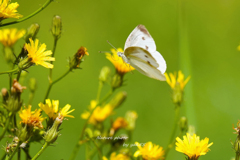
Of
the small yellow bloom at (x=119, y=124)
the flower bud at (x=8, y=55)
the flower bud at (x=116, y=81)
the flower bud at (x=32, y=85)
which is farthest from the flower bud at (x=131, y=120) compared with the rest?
the flower bud at (x=8, y=55)

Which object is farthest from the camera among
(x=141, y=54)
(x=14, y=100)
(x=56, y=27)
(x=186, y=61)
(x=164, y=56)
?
(x=164, y=56)

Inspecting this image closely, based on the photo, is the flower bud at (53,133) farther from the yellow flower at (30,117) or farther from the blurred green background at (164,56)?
the blurred green background at (164,56)

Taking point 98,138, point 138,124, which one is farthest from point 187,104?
point 138,124

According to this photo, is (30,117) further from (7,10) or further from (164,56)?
(164,56)

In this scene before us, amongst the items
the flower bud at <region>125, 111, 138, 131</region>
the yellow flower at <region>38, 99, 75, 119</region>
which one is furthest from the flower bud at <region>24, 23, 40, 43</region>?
the flower bud at <region>125, 111, 138, 131</region>

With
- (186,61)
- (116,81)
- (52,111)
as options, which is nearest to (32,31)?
(52,111)

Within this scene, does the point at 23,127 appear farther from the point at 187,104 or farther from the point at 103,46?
the point at 103,46

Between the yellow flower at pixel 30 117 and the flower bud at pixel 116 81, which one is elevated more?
the flower bud at pixel 116 81
